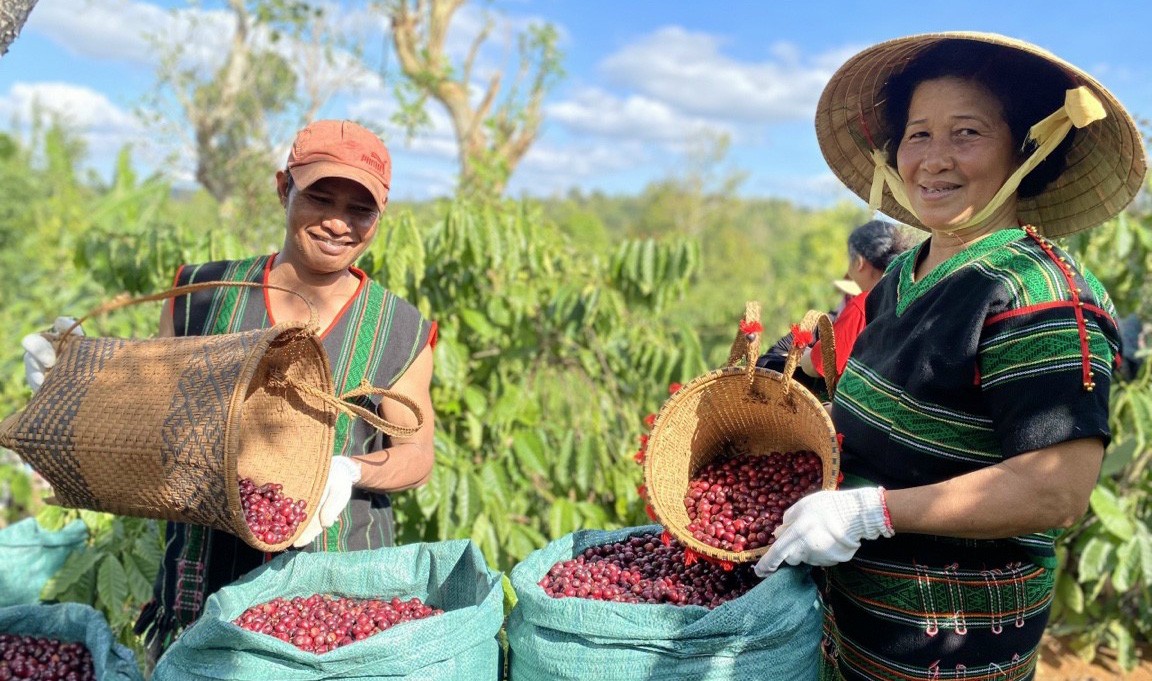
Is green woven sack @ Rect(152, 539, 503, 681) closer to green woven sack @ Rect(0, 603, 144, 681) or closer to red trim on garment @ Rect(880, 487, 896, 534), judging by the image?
green woven sack @ Rect(0, 603, 144, 681)

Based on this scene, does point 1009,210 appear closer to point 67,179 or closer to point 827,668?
point 827,668

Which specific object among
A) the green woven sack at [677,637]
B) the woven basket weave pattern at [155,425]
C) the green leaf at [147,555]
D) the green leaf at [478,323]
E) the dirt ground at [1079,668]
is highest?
the green leaf at [478,323]

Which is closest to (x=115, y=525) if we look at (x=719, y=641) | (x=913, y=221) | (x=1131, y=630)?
(x=719, y=641)

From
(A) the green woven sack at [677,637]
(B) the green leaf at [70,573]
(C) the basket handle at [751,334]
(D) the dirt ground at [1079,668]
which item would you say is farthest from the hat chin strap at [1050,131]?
(D) the dirt ground at [1079,668]

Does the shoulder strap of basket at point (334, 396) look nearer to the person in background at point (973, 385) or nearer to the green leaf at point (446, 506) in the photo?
the person in background at point (973, 385)

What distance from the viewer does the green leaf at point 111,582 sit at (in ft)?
8.52

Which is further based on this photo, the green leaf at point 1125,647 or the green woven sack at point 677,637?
the green leaf at point 1125,647

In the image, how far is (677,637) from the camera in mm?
1298

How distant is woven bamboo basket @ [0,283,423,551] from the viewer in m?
1.40

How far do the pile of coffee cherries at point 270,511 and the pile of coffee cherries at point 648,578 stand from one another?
475 millimetres

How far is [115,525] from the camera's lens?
109 inches

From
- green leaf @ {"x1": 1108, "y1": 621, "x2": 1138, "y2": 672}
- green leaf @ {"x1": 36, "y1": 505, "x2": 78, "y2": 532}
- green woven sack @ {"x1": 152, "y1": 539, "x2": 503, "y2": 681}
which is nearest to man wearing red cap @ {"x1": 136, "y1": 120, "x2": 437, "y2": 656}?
green woven sack @ {"x1": 152, "y1": 539, "x2": 503, "y2": 681}

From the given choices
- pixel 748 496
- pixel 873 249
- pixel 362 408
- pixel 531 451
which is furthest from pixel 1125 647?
pixel 362 408

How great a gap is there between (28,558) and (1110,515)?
3.86 meters
